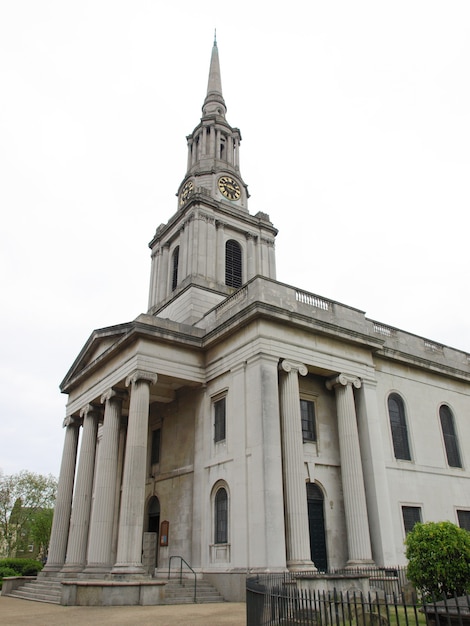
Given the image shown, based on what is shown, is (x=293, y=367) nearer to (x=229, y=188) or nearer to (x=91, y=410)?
(x=91, y=410)

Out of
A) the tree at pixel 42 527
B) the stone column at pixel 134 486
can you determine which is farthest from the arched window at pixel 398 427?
the tree at pixel 42 527

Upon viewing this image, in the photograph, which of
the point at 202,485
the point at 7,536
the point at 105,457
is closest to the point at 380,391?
the point at 202,485

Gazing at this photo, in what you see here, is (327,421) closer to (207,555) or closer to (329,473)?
(329,473)

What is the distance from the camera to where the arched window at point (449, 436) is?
1050 inches

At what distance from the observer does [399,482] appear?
23.3 metres

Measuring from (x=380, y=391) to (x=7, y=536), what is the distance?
47661 mm

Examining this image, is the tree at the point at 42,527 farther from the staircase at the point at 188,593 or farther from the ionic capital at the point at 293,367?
the ionic capital at the point at 293,367

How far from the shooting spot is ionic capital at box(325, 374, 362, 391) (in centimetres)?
2275

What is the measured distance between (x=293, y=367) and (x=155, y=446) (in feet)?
32.3

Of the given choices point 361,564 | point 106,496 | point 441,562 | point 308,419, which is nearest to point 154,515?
point 106,496

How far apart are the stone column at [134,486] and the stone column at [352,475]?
26.1ft

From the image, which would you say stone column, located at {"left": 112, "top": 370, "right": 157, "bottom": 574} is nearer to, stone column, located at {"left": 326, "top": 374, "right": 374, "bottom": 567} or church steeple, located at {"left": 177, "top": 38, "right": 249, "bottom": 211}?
stone column, located at {"left": 326, "top": 374, "right": 374, "bottom": 567}

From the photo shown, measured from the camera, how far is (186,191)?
3784 cm

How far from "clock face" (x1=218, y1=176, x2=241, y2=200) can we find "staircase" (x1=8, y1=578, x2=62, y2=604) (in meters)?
25.5
